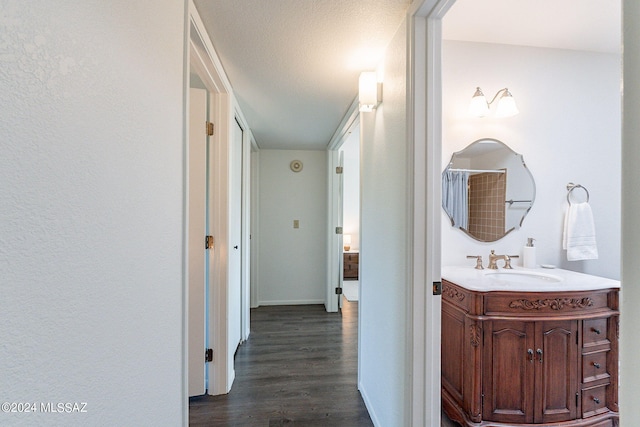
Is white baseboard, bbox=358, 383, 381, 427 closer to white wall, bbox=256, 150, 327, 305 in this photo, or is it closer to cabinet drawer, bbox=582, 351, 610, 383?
cabinet drawer, bbox=582, 351, 610, 383

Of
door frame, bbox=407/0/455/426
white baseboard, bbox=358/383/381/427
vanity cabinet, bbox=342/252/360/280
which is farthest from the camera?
Answer: vanity cabinet, bbox=342/252/360/280

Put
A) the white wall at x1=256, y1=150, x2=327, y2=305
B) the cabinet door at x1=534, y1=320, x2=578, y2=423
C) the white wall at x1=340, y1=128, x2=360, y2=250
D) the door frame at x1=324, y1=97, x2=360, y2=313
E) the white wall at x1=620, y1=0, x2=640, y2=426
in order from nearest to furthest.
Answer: the white wall at x1=620, y1=0, x2=640, y2=426 → the cabinet door at x1=534, y1=320, x2=578, y2=423 → the door frame at x1=324, y1=97, x2=360, y2=313 → the white wall at x1=256, y1=150, x2=327, y2=305 → the white wall at x1=340, y1=128, x2=360, y2=250

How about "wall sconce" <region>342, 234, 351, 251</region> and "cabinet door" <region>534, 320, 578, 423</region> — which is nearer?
"cabinet door" <region>534, 320, 578, 423</region>

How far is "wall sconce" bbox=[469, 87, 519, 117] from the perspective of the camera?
190 centimetres

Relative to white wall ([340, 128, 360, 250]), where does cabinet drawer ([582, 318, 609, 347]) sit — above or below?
below

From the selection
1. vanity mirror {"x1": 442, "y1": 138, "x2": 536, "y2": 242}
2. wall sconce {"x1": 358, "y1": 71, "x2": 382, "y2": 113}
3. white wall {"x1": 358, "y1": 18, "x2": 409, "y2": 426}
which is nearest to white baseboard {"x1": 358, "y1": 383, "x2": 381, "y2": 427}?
white wall {"x1": 358, "y1": 18, "x2": 409, "y2": 426}

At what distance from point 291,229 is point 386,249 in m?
2.41

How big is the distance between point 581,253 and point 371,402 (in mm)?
1798

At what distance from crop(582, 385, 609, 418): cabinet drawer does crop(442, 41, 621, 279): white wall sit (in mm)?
795

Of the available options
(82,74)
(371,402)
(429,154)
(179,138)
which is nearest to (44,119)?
(82,74)

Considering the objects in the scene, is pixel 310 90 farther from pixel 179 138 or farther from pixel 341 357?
pixel 341 357

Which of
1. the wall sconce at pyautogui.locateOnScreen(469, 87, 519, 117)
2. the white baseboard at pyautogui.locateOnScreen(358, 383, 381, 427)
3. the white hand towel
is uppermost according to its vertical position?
the wall sconce at pyautogui.locateOnScreen(469, 87, 519, 117)

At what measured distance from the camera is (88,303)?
0.58 m

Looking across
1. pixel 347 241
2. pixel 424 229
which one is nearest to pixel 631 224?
pixel 424 229
